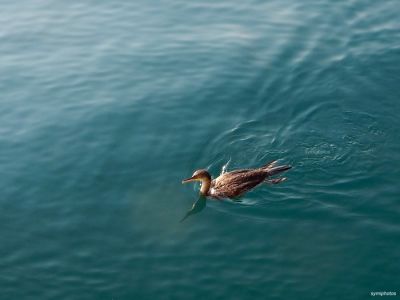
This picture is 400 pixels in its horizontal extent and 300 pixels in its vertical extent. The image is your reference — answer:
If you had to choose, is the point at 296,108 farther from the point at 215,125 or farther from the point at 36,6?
the point at 36,6

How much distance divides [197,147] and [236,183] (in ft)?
10.0

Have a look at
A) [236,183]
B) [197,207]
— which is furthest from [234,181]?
[197,207]

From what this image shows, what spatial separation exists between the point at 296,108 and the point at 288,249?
283 inches

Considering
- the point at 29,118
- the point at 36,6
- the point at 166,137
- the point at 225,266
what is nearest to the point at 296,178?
the point at 225,266

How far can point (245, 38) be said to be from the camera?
27.9m

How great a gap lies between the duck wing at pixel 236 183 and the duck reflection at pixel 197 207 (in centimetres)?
33

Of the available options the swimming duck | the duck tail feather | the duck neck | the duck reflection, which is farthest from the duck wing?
the duck tail feather

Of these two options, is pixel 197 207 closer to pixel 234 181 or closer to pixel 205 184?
pixel 205 184

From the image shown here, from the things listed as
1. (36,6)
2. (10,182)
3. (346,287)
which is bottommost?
(346,287)

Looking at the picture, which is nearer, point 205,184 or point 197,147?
point 205,184

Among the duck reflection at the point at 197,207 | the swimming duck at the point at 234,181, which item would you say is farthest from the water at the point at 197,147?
the swimming duck at the point at 234,181

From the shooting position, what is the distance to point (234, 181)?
18.5m

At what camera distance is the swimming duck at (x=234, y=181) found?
18.5 m

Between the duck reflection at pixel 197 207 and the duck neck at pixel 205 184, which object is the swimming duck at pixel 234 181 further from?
the duck reflection at pixel 197 207
